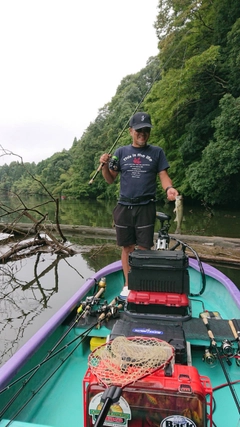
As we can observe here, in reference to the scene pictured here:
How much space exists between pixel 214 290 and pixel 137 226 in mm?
1603

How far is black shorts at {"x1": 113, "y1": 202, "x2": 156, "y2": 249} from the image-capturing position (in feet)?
10.2

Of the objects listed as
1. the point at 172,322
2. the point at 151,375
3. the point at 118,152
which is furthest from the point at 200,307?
the point at 151,375

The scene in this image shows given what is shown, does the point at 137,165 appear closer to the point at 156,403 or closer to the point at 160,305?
the point at 160,305

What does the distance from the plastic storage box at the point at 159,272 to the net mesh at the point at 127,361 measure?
2.84 ft

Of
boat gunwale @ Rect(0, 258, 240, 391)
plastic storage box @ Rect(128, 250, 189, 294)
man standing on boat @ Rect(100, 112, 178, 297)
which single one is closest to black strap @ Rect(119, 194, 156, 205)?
man standing on boat @ Rect(100, 112, 178, 297)

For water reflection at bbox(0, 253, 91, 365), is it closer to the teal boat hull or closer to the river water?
the river water

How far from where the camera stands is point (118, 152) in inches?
129

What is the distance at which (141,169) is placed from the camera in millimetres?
3115

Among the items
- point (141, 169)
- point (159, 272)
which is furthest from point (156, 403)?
point (141, 169)

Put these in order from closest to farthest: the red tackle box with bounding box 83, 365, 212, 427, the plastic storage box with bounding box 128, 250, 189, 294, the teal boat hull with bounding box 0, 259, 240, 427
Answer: the red tackle box with bounding box 83, 365, 212, 427 → the teal boat hull with bounding box 0, 259, 240, 427 → the plastic storage box with bounding box 128, 250, 189, 294

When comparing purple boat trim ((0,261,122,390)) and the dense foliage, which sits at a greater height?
the dense foliage

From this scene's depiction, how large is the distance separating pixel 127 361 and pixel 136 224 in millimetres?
1747

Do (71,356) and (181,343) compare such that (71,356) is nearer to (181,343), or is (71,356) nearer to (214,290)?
(181,343)

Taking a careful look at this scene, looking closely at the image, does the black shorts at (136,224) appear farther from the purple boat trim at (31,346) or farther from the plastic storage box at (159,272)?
the purple boat trim at (31,346)
